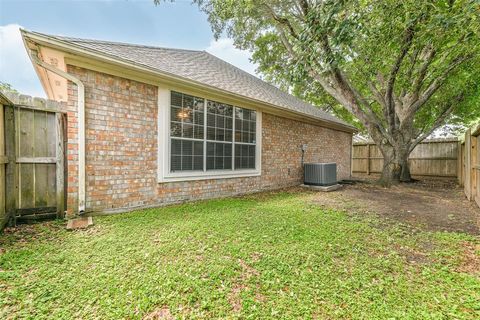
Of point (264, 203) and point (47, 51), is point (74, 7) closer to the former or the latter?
point (47, 51)

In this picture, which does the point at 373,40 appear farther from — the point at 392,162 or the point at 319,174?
the point at 392,162

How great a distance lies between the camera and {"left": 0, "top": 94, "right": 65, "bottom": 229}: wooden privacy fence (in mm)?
3367

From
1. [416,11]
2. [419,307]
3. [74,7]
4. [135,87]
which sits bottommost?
[419,307]

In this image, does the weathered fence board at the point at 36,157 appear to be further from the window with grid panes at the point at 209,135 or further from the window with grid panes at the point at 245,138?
the window with grid panes at the point at 245,138

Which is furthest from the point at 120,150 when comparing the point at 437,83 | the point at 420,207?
the point at 437,83

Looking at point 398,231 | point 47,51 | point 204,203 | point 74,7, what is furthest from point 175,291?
point 74,7

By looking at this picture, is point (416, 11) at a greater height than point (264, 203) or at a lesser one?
greater

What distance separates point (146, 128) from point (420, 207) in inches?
270

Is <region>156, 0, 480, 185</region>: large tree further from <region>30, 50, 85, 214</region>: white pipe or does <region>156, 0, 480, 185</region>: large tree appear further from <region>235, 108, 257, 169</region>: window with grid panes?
<region>30, 50, 85, 214</region>: white pipe

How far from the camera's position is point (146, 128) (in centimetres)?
465

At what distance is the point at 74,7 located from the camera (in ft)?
A: 19.1

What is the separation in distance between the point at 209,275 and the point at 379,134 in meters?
8.71

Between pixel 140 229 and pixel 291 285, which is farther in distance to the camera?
pixel 140 229

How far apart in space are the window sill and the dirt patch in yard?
86.6 inches
